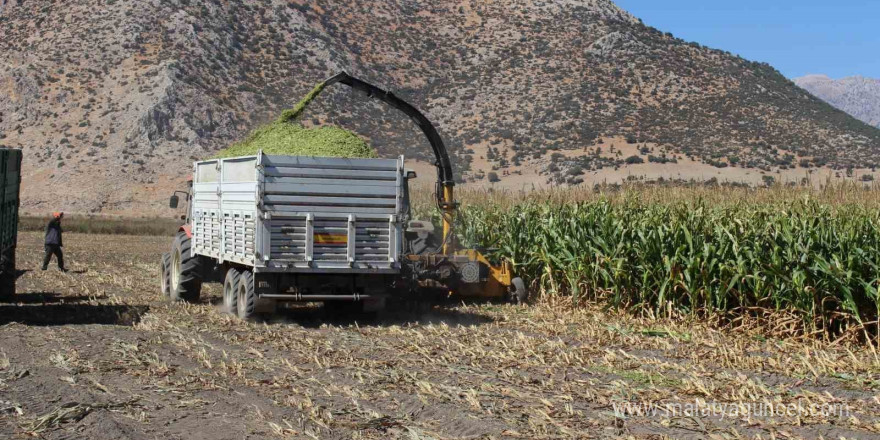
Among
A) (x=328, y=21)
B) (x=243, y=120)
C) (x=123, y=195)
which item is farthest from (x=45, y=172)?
(x=328, y=21)

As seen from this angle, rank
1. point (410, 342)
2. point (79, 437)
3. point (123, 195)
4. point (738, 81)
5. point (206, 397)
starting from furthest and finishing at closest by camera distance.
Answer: point (738, 81), point (123, 195), point (410, 342), point (206, 397), point (79, 437)

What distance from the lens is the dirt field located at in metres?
7.91

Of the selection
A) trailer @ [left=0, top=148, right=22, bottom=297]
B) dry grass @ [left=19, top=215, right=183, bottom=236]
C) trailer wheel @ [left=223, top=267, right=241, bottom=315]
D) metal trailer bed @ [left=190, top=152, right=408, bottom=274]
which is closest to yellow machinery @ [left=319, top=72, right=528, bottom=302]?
metal trailer bed @ [left=190, top=152, right=408, bottom=274]

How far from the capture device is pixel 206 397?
9.02 metres

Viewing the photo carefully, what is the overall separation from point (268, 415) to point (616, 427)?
291 centimetres

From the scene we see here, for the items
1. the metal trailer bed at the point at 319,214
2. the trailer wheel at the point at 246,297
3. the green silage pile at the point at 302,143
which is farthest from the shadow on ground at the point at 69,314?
the green silage pile at the point at 302,143

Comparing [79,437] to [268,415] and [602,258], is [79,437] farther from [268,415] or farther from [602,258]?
[602,258]

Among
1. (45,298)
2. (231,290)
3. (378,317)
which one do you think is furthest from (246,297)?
(45,298)

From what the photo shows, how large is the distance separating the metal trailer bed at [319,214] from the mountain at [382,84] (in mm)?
38750

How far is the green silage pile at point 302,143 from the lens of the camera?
15.5m

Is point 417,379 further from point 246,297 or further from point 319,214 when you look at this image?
point 246,297

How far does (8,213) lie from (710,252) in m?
11.3

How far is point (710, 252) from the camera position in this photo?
45.9 feet

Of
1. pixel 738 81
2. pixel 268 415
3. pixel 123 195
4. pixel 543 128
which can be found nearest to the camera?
pixel 268 415
